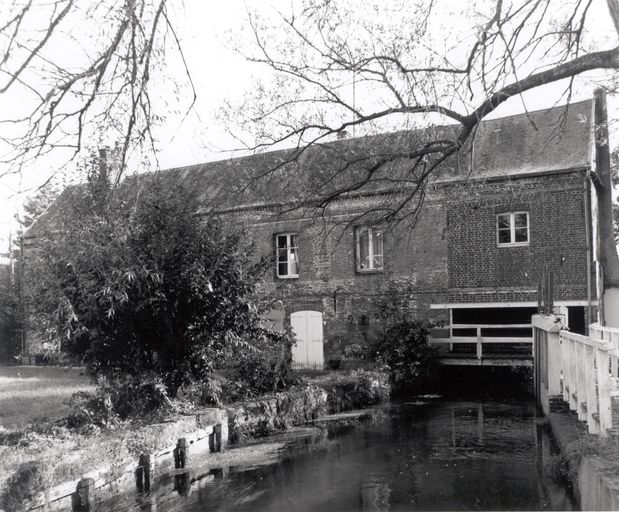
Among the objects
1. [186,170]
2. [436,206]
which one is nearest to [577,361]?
[436,206]

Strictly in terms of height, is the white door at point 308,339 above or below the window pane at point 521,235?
A: below

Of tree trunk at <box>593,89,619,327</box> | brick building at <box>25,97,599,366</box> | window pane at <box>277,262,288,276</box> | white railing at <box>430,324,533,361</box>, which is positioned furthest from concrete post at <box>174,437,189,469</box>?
tree trunk at <box>593,89,619,327</box>

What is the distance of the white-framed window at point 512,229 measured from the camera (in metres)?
18.2

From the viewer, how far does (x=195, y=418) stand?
31.5 ft

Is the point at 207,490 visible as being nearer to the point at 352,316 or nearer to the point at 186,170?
the point at 352,316

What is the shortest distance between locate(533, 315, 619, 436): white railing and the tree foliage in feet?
16.3

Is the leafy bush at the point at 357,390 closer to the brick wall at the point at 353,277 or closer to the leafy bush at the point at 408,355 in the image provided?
the leafy bush at the point at 408,355

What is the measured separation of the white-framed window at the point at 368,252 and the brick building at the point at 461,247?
0.16ft

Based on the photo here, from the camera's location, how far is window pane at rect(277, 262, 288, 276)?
73.0ft

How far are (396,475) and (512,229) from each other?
38.1 ft

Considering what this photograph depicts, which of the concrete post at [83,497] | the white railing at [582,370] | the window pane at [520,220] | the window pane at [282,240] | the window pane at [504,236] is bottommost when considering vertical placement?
the concrete post at [83,497]

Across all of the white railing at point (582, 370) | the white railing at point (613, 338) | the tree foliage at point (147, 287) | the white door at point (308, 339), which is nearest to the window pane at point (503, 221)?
the white railing at point (582, 370)

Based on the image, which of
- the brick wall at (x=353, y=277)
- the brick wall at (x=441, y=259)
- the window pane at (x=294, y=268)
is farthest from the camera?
the window pane at (x=294, y=268)

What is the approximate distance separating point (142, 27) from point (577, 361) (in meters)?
6.48
